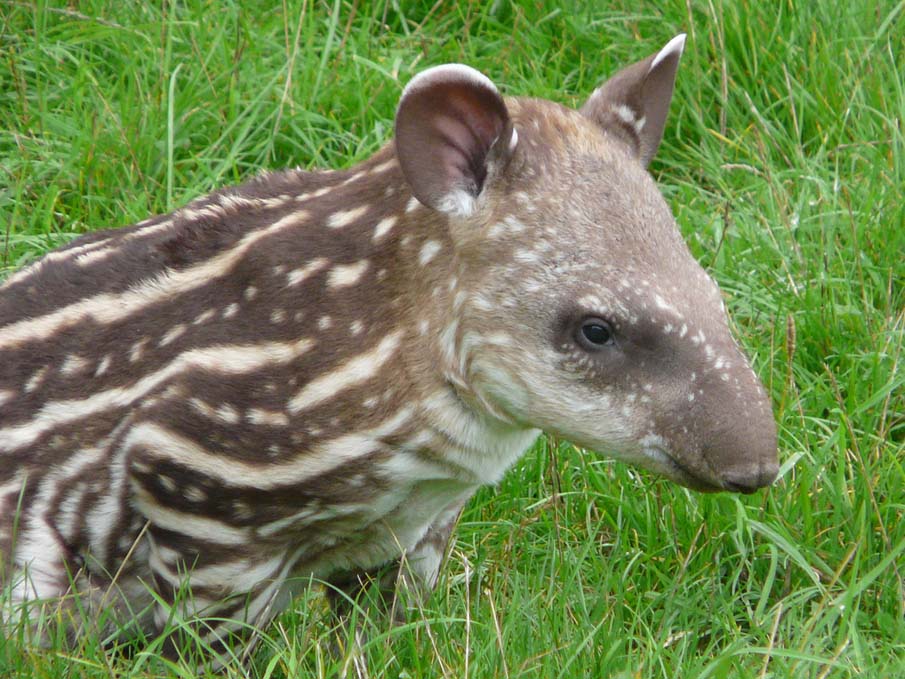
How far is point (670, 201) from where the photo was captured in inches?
254

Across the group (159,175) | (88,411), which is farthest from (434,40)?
(88,411)

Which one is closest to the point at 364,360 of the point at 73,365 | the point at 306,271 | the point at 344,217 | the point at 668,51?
the point at 306,271

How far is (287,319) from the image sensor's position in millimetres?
4383

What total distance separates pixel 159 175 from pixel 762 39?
2.22m

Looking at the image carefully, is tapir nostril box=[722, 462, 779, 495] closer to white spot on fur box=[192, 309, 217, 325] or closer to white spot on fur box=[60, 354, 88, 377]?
white spot on fur box=[192, 309, 217, 325]

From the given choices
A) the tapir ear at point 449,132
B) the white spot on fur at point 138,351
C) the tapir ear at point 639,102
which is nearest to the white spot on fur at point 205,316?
the white spot on fur at point 138,351

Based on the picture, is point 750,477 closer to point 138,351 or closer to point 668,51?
point 668,51

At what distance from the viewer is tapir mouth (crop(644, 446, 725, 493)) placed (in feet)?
13.9

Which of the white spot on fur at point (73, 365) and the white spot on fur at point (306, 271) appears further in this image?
the white spot on fur at point (73, 365)

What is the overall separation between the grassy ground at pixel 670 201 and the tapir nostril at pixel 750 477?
1.34 feet

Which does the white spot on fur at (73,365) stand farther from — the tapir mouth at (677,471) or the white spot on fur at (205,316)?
the tapir mouth at (677,471)

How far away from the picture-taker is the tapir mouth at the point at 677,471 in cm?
423

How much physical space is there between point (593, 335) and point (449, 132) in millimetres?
578

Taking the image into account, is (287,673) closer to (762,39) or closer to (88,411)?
(88,411)
